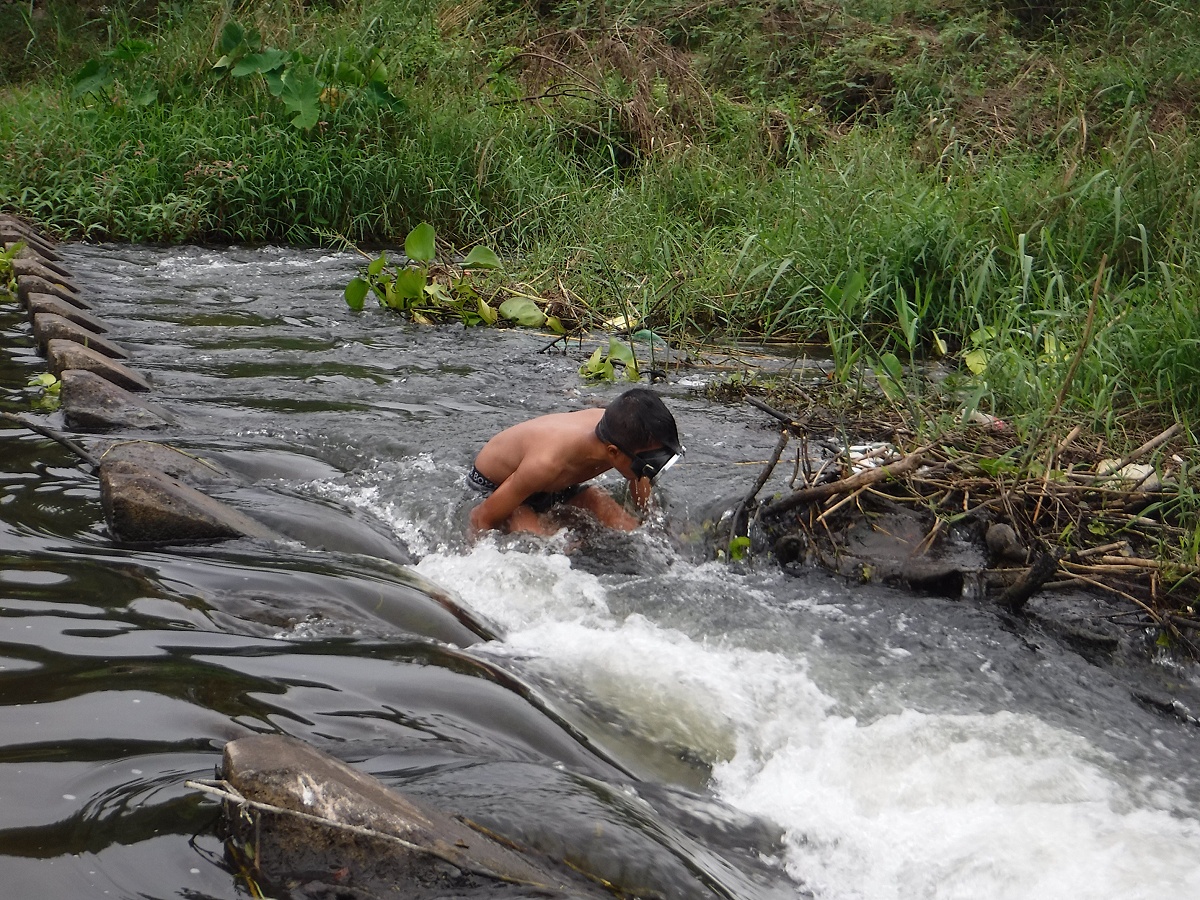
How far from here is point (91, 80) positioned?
10.5m

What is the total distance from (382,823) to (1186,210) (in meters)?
5.76

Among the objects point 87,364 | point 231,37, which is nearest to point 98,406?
point 87,364

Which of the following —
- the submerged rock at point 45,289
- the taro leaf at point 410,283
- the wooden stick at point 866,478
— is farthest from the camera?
the taro leaf at point 410,283

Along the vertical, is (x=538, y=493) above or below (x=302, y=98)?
below

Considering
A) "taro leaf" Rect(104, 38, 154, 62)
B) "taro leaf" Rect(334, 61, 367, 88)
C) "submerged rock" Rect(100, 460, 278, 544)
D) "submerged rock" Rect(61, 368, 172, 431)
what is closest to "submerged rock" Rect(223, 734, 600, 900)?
"submerged rock" Rect(100, 460, 278, 544)

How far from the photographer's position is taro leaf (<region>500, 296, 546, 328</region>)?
7277 millimetres

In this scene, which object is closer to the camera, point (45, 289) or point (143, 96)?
point (45, 289)

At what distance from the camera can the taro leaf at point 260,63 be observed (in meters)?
10.1

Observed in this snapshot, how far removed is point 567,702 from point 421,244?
5.06 m

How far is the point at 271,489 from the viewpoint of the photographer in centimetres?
422

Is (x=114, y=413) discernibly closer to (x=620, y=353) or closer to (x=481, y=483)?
(x=481, y=483)

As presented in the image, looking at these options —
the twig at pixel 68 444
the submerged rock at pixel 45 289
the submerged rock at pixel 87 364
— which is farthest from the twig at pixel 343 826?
the submerged rock at pixel 45 289

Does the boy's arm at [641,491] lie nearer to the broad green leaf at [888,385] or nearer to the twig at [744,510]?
the twig at [744,510]

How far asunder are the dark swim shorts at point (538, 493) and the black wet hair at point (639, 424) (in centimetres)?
48
